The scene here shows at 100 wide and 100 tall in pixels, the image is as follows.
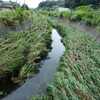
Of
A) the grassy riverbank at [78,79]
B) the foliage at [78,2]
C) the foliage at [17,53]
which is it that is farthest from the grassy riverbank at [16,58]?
the foliage at [78,2]

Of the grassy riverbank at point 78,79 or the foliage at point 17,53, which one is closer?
the grassy riverbank at point 78,79

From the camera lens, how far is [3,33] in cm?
1091

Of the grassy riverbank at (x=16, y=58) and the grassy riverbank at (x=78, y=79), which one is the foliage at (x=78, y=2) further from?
Result: the grassy riverbank at (x=78, y=79)

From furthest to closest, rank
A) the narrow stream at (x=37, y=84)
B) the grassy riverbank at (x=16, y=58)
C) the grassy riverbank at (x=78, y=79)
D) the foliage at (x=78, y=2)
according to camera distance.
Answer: the foliage at (x=78, y=2)
the grassy riverbank at (x=16, y=58)
the narrow stream at (x=37, y=84)
the grassy riverbank at (x=78, y=79)

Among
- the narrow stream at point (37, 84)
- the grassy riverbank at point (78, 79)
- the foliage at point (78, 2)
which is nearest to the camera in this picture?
the grassy riverbank at point (78, 79)

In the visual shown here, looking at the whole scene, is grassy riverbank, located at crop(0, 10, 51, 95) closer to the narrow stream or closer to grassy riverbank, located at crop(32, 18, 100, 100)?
the narrow stream

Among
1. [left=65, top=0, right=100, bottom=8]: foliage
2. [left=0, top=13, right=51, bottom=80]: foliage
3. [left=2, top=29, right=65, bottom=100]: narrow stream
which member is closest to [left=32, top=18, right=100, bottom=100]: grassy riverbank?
[left=2, top=29, right=65, bottom=100]: narrow stream

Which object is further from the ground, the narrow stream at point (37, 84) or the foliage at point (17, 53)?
the foliage at point (17, 53)

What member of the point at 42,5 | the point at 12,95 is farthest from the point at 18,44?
the point at 42,5

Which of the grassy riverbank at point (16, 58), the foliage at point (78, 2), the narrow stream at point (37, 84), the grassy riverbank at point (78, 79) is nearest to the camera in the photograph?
the grassy riverbank at point (78, 79)

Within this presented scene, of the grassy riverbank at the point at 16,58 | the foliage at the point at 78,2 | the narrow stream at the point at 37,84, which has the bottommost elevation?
the foliage at the point at 78,2

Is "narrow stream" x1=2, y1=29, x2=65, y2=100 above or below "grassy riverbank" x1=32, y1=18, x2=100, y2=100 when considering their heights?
below

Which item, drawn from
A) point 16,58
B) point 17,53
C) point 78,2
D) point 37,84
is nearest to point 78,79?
point 37,84

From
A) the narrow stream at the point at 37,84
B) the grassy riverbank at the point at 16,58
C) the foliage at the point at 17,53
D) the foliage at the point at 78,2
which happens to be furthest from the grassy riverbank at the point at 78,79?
the foliage at the point at 78,2
